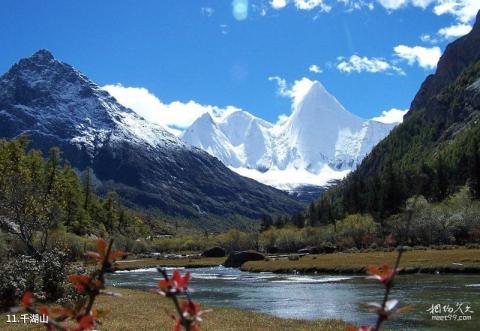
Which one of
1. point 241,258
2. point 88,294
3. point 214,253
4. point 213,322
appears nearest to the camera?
point 88,294

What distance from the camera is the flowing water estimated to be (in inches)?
1428

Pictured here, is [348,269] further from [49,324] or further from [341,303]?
[49,324]

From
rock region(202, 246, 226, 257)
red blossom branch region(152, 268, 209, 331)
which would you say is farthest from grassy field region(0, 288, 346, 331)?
rock region(202, 246, 226, 257)

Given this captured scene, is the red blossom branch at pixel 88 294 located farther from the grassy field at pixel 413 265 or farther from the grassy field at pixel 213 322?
the grassy field at pixel 413 265

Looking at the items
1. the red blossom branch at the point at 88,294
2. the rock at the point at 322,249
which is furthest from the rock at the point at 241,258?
the red blossom branch at the point at 88,294

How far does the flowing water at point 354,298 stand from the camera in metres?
36.3

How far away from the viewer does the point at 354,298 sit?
51.1 meters

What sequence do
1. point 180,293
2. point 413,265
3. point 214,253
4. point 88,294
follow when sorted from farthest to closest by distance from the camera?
point 214,253 < point 413,265 < point 88,294 < point 180,293

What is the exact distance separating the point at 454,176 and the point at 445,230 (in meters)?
68.5

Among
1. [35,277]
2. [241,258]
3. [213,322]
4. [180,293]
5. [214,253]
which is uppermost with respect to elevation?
[180,293]

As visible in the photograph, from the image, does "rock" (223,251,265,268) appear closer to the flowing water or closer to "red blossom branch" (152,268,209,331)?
the flowing water

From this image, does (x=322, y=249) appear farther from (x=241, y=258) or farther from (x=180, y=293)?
(x=180, y=293)

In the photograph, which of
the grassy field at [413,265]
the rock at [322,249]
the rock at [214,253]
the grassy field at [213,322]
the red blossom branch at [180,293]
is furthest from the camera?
the rock at [214,253]

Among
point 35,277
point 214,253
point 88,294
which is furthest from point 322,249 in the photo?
point 88,294
